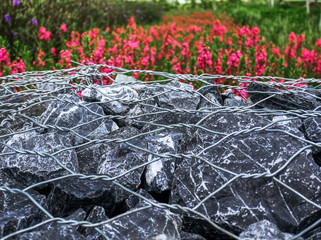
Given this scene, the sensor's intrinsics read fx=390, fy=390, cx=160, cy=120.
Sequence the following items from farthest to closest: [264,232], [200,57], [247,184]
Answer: [200,57], [247,184], [264,232]

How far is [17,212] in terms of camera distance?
158 centimetres

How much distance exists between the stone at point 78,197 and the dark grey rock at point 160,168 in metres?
0.21

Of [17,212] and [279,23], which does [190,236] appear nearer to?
[17,212]

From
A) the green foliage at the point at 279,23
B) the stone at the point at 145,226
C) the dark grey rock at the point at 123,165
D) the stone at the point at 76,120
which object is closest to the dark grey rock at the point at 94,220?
the stone at the point at 145,226

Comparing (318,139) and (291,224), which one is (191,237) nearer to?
(291,224)

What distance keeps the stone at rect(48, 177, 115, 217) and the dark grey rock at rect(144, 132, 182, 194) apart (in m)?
0.21

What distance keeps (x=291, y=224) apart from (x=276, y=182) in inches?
6.9

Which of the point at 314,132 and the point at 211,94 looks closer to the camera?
the point at 314,132

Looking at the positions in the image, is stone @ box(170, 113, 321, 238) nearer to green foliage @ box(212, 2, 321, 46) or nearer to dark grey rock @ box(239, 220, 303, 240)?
dark grey rock @ box(239, 220, 303, 240)

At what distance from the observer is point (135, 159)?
191 cm

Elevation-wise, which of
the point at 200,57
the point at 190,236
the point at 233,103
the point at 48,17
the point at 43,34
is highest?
the point at 48,17

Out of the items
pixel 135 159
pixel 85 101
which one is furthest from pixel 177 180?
pixel 85 101

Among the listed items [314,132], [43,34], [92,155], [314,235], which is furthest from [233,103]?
[43,34]

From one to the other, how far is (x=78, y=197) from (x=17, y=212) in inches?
9.7
